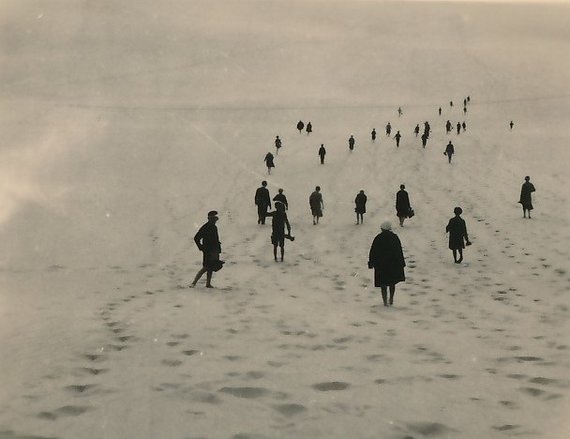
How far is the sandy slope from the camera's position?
541 centimetres

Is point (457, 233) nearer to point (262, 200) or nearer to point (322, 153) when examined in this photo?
point (262, 200)

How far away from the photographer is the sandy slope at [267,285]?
541cm

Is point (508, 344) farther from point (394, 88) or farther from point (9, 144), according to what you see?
point (394, 88)

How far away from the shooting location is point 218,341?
7465mm

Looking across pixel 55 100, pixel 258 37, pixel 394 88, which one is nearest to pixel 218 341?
pixel 55 100

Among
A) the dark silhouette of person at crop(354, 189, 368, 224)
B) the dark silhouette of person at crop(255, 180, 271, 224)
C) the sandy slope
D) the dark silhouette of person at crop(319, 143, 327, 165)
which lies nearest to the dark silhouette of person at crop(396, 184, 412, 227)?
the sandy slope

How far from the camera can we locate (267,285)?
1134 cm

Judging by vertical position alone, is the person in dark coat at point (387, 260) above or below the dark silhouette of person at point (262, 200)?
below

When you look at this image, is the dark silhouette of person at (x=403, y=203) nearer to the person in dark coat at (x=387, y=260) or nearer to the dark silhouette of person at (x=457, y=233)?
the dark silhouette of person at (x=457, y=233)

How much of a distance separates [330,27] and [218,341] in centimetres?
11324

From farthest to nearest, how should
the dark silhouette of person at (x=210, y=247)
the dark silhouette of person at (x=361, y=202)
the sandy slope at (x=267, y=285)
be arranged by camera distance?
1. the dark silhouette of person at (x=361, y=202)
2. the dark silhouette of person at (x=210, y=247)
3. the sandy slope at (x=267, y=285)

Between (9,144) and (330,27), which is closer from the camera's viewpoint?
(9,144)

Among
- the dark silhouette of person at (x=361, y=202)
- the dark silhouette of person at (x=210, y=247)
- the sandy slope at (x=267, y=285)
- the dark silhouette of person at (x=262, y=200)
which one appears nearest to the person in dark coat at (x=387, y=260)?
the sandy slope at (x=267, y=285)

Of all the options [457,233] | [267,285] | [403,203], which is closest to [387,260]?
[267,285]
